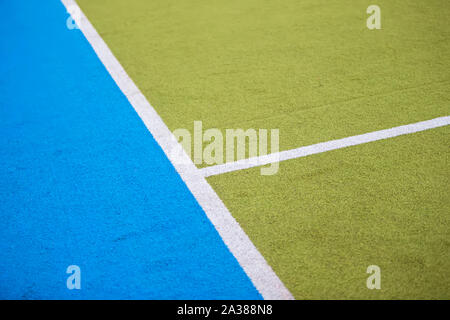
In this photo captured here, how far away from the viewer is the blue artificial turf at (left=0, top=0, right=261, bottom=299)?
255 cm

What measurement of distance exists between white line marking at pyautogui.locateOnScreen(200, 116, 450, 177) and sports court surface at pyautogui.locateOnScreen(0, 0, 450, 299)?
0.02 meters

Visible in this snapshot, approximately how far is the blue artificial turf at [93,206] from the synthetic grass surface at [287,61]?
1.78 ft

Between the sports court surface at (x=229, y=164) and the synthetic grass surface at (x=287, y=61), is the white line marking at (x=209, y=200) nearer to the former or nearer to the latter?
the sports court surface at (x=229, y=164)

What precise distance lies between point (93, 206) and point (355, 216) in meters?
1.74

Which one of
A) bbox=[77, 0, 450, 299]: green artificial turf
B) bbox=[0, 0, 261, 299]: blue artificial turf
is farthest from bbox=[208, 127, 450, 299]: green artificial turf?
bbox=[0, 0, 261, 299]: blue artificial turf

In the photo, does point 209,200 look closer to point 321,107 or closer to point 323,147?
point 323,147

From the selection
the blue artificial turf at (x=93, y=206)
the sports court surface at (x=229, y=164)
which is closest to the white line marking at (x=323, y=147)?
the sports court surface at (x=229, y=164)

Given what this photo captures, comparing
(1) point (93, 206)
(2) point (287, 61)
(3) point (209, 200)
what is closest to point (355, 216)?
(3) point (209, 200)

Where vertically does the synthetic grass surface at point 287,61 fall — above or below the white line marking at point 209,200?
above

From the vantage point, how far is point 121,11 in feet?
19.4

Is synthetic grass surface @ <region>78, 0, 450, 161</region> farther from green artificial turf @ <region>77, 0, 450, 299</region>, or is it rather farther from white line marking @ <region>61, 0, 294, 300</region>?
white line marking @ <region>61, 0, 294, 300</region>

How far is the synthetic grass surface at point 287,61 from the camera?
12.3 feet

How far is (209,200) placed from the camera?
300cm

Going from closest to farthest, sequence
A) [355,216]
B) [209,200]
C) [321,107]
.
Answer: [355,216] → [209,200] → [321,107]
